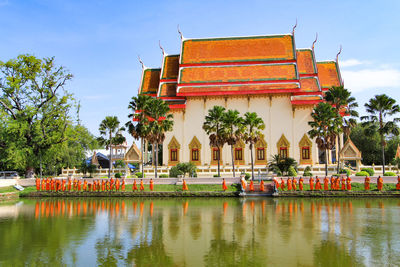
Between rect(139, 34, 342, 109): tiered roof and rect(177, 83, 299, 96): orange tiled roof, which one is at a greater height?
rect(139, 34, 342, 109): tiered roof

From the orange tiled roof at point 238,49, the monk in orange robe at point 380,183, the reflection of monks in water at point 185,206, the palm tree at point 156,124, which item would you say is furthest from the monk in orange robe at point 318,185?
the orange tiled roof at point 238,49

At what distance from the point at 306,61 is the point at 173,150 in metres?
18.7

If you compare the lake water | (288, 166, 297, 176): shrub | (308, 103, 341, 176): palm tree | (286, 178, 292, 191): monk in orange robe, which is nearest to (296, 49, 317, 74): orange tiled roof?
(308, 103, 341, 176): palm tree

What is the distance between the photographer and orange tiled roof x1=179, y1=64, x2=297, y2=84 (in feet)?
138

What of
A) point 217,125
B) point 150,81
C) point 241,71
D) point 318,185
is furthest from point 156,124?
point 318,185

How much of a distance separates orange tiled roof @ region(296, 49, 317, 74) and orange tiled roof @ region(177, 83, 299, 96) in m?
4.28

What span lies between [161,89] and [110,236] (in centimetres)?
3075

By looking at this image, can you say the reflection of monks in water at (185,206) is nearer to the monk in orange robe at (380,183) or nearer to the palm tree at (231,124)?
the palm tree at (231,124)

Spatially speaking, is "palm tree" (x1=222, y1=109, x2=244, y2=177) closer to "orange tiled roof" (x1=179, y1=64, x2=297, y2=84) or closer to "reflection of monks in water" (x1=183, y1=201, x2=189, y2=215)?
"reflection of monks in water" (x1=183, y1=201, x2=189, y2=215)

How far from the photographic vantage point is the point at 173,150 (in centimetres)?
4203

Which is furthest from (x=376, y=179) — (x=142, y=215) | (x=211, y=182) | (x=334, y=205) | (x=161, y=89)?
(x=161, y=89)

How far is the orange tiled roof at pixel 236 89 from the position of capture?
40.4m

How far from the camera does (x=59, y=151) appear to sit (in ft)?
121

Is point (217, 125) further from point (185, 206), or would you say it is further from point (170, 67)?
point (170, 67)
